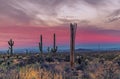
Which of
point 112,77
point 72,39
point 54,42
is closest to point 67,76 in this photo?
point 112,77

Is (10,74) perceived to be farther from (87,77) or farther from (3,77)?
(87,77)

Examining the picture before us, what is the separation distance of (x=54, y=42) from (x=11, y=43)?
715 centimetres

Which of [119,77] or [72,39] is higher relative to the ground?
[72,39]

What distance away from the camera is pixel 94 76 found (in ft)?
48.2

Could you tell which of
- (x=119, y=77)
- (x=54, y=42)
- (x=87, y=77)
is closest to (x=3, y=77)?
(x=87, y=77)

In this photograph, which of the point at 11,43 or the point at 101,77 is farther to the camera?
the point at 11,43

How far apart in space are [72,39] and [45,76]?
1012 cm

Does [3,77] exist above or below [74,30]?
below

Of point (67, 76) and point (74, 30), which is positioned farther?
point (74, 30)

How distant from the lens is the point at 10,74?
Answer: 14555mm

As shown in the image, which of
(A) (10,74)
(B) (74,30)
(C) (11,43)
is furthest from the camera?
(C) (11,43)

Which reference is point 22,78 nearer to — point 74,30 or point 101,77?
point 101,77

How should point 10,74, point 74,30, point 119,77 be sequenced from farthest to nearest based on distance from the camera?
point 74,30
point 10,74
point 119,77

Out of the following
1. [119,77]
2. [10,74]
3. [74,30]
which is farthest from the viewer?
[74,30]
